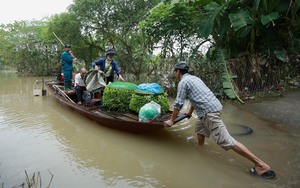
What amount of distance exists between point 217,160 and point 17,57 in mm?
30771

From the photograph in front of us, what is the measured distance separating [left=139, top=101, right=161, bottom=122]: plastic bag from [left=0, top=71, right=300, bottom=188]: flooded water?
548mm

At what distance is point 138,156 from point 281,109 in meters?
4.69

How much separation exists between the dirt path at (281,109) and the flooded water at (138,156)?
43 cm

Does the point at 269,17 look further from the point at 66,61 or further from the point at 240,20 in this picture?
the point at 66,61

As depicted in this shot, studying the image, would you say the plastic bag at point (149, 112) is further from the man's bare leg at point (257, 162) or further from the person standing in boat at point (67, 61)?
the person standing in boat at point (67, 61)

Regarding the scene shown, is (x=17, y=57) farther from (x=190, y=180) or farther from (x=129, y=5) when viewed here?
(x=190, y=180)

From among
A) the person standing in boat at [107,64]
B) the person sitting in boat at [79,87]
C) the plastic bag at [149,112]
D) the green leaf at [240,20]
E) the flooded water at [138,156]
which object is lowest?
the flooded water at [138,156]

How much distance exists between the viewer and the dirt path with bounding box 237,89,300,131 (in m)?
6.01

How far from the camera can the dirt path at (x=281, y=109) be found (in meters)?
6.01

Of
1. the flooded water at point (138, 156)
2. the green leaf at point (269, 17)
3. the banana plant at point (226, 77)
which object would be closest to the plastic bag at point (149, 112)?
the flooded water at point (138, 156)

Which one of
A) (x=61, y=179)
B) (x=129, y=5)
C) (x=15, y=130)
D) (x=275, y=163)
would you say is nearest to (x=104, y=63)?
(x=15, y=130)

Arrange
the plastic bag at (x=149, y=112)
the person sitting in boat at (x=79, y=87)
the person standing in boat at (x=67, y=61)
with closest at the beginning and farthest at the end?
the plastic bag at (x=149, y=112), the person sitting in boat at (x=79, y=87), the person standing in boat at (x=67, y=61)

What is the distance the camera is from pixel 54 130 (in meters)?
6.11

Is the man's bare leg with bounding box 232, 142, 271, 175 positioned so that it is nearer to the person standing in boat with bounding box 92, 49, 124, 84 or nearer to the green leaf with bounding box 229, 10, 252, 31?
the person standing in boat with bounding box 92, 49, 124, 84
